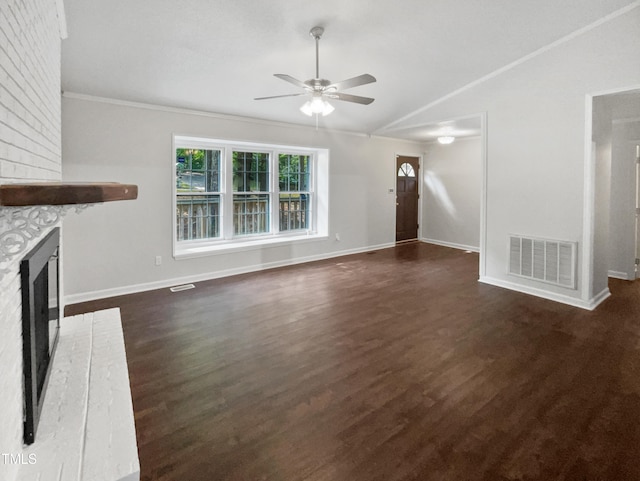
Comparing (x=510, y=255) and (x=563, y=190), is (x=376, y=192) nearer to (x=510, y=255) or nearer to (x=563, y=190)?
(x=510, y=255)

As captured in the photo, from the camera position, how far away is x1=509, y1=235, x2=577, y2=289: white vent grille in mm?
4113

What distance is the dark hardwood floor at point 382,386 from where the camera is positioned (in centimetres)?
176

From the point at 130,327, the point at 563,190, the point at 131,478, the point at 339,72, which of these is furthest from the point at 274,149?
the point at 131,478

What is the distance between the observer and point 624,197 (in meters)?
5.09

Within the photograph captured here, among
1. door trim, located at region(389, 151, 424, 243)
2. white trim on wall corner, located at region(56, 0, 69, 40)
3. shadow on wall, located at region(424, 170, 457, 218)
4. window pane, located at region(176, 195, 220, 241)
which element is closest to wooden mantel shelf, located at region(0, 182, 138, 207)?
white trim on wall corner, located at region(56, 0, 69, 40)

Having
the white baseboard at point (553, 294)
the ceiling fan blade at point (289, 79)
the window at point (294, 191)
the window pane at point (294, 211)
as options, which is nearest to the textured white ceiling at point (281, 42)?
the ceiling fan blade at point (289, 79)

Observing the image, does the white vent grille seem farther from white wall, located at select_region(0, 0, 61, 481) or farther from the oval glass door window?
white wall, located at select_region(0, 0, 61, 481)

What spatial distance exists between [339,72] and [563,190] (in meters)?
3.01

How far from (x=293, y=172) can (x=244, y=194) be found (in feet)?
3.68

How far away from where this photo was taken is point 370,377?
2535 mm

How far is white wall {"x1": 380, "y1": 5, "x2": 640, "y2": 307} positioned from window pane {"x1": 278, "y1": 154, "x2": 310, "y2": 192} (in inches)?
111

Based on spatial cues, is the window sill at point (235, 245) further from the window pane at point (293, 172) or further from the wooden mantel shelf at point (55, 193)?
the wooden mantel shelf at point (55, 193)

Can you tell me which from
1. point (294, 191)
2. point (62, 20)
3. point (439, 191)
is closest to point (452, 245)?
point (439, 191)

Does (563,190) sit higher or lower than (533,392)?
higher
